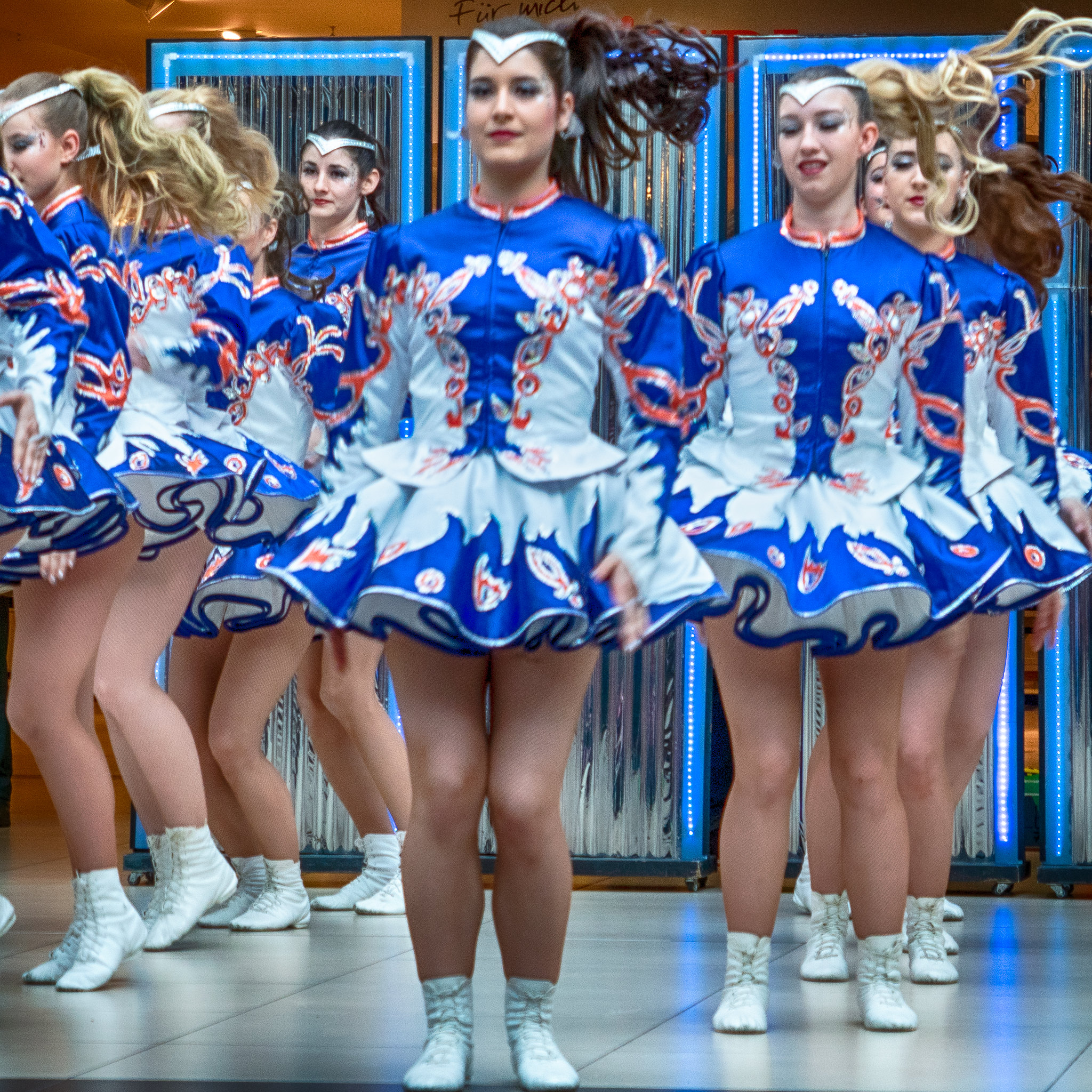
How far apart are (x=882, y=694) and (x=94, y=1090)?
1.42m

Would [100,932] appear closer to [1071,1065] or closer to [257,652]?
[257,652]

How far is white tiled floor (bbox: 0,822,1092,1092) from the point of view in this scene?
9.46 ft

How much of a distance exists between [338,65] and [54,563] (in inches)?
95.8

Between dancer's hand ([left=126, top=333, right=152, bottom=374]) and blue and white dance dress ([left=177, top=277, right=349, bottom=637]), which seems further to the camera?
blue and white dance dress ([left=177, top=277, right=349, bottom=637])

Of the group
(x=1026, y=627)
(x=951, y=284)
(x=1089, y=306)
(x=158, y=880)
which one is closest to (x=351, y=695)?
(x=158, y=880)

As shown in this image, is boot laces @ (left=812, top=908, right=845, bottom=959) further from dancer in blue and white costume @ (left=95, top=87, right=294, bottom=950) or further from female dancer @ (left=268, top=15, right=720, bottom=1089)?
dancer in blue and white costume @ (left=95, top=87, right=294, bottom=950)

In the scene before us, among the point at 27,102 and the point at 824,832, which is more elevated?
the point at 27,102

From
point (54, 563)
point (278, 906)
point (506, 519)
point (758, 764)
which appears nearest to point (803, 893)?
point (278, 906)

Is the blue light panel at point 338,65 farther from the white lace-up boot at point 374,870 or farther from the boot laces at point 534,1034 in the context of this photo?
the boot laces at point 534,1034

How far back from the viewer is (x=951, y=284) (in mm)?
3346

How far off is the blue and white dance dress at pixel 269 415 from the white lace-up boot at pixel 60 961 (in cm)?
92

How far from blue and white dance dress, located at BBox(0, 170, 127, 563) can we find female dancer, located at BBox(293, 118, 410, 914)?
3.93ft

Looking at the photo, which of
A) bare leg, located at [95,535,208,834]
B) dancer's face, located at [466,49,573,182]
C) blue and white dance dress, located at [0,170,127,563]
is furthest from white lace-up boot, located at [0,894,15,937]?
dancer's face, located at [466,49,573,182]

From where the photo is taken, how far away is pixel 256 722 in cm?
443
